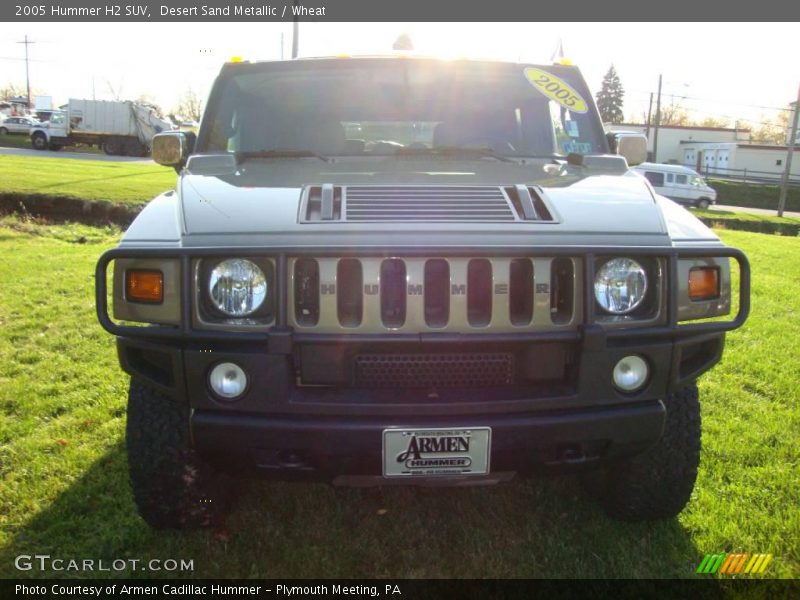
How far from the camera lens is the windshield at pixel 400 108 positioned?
332 cm

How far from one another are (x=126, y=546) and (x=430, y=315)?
1.59m

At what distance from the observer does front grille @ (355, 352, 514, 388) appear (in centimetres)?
216

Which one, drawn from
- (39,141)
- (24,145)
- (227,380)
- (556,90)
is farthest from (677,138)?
(227,380)

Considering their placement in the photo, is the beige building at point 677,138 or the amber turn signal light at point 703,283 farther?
the beige building at point 677,138

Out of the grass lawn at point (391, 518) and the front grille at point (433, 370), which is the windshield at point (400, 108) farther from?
the grass lawn at point (391, 518)

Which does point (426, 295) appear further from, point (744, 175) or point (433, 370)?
point (744, 175)

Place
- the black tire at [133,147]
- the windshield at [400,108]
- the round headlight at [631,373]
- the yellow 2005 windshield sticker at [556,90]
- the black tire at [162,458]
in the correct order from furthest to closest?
1. the black tire at [133,147]
2. the yellow 2005 windshield sticker at [556,90]
3. the windshield at [400,108]
4. the black tire at [162,458]
5. the round headlight at [631,373]

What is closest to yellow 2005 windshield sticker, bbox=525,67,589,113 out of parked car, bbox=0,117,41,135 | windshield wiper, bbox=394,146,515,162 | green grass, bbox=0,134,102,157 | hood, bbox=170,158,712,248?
windshield wiper, bbox=394,146,515,162

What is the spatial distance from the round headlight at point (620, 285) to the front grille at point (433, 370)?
1.21 feet

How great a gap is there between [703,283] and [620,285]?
0.34m

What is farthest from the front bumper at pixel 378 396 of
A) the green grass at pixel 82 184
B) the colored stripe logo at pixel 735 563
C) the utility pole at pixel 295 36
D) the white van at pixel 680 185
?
the white van at pixel 680 185

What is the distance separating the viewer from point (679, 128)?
203 feet

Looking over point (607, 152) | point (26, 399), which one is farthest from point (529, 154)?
point (26, 399)

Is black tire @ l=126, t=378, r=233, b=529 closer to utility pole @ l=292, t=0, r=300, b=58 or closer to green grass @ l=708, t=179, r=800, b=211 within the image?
utility pole @ l=292, t=0, r=300, b=58
